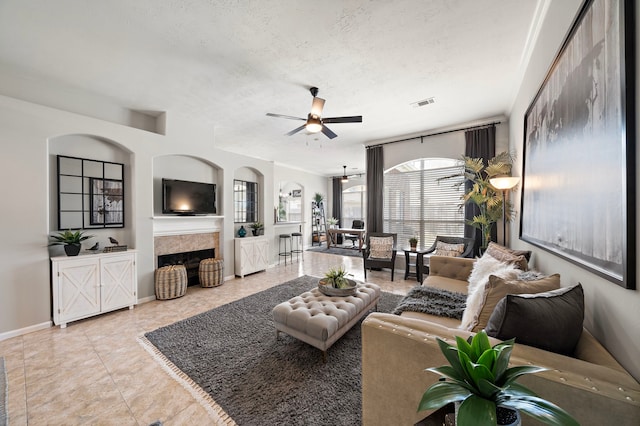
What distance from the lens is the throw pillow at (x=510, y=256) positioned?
206 cm

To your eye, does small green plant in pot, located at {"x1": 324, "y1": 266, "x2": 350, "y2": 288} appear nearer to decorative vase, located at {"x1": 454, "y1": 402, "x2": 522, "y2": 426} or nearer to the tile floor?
the tile floor

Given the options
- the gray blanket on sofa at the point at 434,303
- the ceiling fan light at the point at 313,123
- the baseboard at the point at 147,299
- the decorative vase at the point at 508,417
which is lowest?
the baseboard at the point at 147,299

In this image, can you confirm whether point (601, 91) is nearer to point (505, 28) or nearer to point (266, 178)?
point (505, 28)

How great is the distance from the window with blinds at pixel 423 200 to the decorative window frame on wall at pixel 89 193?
5.01 meters

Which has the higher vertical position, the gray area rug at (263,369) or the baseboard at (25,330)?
the baseboard at (25,330)

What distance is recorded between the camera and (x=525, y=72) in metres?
2.61

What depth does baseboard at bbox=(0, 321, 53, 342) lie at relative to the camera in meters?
2.53

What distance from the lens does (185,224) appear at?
4223mm

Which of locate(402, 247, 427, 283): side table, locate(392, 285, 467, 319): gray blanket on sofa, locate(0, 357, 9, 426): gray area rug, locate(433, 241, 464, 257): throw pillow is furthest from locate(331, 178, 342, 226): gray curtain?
locate(0, 357, 9, 426): gray area rug

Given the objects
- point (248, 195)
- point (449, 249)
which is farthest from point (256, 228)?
point (449, 249)

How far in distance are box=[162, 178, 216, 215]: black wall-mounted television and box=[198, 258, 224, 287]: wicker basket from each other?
93 cm

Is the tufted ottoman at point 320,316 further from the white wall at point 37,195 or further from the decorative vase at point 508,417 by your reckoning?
the white wall at point 37,195

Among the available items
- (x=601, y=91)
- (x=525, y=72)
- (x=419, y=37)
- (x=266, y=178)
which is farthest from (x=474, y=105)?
(x=266, y=178)

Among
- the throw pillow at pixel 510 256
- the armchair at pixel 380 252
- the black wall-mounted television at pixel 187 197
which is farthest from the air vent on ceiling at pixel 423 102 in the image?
the black wall-mounted television at pixel 187 197
